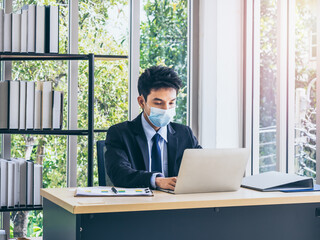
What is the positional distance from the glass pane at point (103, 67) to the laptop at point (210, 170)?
1593mm

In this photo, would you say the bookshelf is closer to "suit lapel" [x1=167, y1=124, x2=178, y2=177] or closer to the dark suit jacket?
the dark suit jacket

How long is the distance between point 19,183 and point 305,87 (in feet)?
5.97

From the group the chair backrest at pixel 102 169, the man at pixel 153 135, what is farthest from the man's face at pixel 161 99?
the chair backrest at pixel 102 169

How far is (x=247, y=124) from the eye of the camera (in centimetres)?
371

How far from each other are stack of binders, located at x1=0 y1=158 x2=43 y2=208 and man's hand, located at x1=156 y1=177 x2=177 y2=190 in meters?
1.22

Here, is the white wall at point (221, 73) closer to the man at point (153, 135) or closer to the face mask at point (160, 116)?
the man at point (153, 135)

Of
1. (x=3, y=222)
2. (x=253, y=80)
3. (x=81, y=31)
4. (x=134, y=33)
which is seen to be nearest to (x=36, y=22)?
(x=81, y=31)

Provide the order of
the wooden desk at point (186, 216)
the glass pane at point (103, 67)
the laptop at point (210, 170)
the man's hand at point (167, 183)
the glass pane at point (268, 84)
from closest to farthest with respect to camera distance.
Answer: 1. the wooden desk at point (186, 216)
2. the laptop at point (210, 170)
3. the man's hand at point (167, 183)
4. the glass pane at point (268, 84)
5. the glass pane at point (103, 67)

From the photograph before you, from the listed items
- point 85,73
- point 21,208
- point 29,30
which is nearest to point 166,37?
point 85,73

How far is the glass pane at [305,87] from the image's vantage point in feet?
9.79

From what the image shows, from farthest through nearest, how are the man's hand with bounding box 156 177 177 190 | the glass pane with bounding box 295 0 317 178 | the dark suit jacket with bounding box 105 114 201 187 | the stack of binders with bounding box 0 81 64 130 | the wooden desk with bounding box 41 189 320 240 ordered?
the stack of binders with bounding box 0 81 64 130 < the glass pane with bounding box 295 0 317 178 < the dark suit jacket with bounding box 105 114 201 187 < the man's hand with bounding box 156 177 177 190 < the wooden desk with bounding box 41 189 320 240

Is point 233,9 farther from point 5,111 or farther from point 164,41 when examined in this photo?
point 5,111

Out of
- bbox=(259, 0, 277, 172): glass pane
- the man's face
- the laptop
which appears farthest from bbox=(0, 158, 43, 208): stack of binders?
bbox=(259, 0, 277, 172): glass pane

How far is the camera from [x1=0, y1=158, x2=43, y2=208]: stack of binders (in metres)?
3.10
